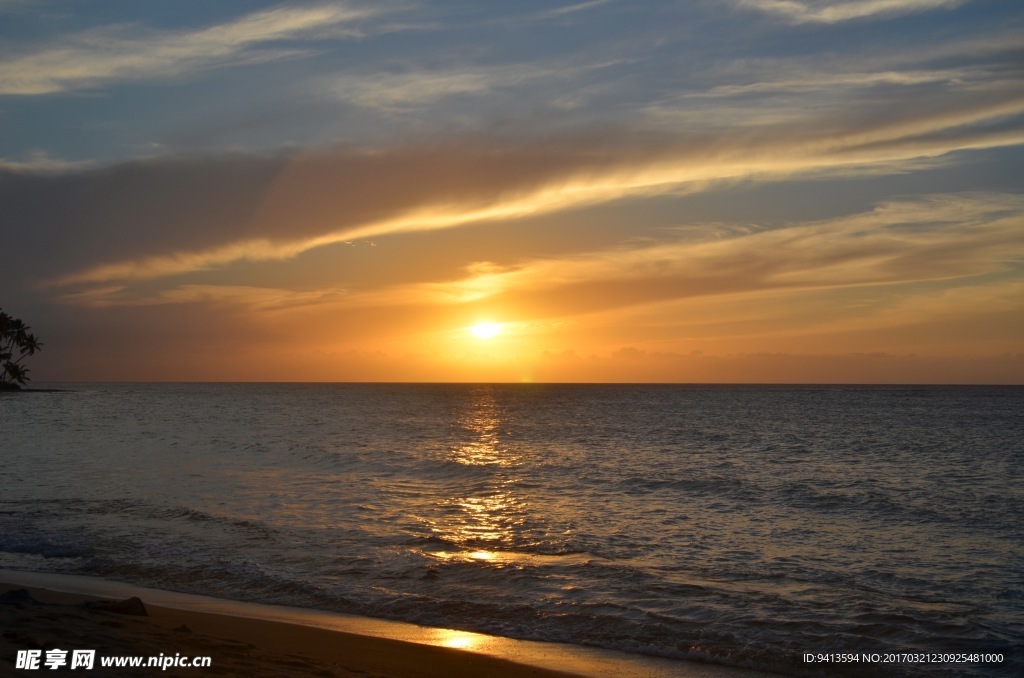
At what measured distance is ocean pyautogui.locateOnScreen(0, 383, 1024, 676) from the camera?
40.0 ft

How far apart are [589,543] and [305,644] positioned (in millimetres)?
8919

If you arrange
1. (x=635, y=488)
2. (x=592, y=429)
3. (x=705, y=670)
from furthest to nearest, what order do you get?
1. (x=592, y=429)
2. (x=635, y=488)
3. (x=705, y=670)

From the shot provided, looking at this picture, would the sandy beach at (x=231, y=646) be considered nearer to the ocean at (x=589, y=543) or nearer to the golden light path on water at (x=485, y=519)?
the ocean at (x=589, y=543)

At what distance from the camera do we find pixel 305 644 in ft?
35.7

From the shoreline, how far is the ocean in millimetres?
569

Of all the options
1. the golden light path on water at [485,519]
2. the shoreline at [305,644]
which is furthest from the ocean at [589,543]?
the shoreline at [305,644]

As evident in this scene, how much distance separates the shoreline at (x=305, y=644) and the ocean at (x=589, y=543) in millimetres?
569

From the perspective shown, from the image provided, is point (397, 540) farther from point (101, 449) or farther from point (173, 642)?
point (101, 449)

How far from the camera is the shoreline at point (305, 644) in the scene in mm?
9258

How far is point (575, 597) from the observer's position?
13727mm

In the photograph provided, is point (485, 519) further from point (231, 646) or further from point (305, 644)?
point (231, 646)

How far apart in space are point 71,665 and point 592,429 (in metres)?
61.3

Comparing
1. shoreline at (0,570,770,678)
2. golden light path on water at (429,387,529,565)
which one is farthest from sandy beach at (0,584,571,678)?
golden light path on water at (429,387,529,565)

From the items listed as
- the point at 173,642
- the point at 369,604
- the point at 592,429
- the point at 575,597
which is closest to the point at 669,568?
the point at 575,597
